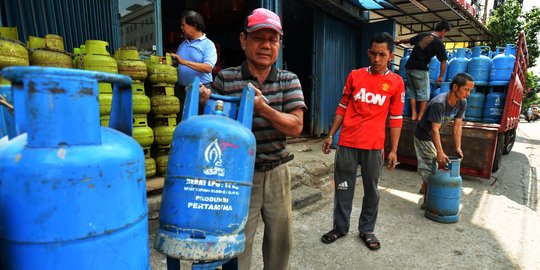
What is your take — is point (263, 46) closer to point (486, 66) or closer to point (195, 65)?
point (195, 65)

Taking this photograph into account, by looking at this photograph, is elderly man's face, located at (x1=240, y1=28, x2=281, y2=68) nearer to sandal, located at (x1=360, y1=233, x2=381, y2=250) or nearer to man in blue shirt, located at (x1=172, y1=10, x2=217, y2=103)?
man in blue shirt, located at (x1=172, y1=10, x2=217, y2=103)

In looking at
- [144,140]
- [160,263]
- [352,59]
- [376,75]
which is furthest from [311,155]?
[352,59]

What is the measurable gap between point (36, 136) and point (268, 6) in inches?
185

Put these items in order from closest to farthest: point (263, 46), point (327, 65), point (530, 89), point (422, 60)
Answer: point (263, 46), point (422, 60), point (327, 65), point (530, 89)

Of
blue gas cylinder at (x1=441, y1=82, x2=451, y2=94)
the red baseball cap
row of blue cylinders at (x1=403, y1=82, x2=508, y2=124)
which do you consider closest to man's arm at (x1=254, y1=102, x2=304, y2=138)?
the red baseball cap

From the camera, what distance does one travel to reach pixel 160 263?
2387 mm

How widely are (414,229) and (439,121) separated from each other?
1252mm

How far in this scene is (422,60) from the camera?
5.35 m

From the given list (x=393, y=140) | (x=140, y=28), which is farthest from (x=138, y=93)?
(x=393, y=140)

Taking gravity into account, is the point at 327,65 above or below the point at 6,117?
above

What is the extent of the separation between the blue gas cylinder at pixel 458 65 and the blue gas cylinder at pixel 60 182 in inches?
281

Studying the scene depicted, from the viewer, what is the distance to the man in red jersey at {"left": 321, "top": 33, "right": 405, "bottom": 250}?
2.71 m

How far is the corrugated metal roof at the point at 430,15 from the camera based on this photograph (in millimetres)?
7043

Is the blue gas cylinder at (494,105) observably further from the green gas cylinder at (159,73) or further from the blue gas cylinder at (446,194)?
the green gas cylinder at (159,73)
